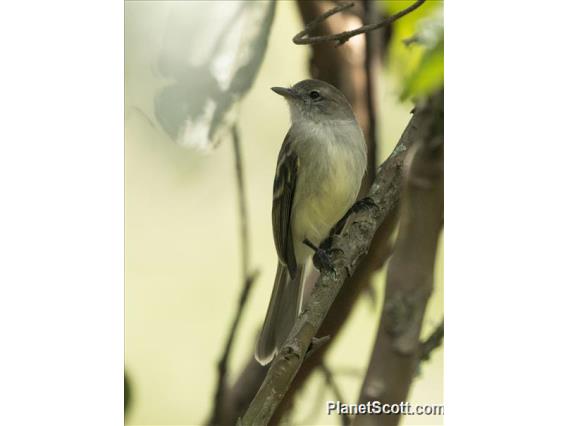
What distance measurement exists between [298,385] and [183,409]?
1.25ft

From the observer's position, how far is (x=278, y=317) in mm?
2850

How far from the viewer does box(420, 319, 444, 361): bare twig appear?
286 cm

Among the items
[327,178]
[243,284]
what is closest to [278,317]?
[243,284]

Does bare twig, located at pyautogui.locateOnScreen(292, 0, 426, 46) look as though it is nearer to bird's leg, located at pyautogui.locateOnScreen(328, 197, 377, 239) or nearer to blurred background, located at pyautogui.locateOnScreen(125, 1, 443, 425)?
blurred background, located at pyautogui.locateOnScreen(125, 1, 443, 425)

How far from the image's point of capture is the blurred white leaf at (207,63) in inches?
110

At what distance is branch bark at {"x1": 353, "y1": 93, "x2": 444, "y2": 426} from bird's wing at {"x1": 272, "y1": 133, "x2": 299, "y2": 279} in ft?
1.17

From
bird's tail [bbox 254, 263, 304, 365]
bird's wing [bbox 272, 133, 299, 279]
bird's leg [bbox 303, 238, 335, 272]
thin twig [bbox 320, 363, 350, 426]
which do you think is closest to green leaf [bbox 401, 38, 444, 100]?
bird's wing [bbox 272, 133, 299, 279]

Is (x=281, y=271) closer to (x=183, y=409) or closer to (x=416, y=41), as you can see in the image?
(x=183, y=409)

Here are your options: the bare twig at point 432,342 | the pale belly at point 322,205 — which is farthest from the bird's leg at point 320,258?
the bare twig at point 432,342

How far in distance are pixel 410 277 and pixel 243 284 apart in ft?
1.83

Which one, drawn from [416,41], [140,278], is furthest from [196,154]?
[416,41]

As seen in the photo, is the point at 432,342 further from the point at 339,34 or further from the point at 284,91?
the point at 339,34

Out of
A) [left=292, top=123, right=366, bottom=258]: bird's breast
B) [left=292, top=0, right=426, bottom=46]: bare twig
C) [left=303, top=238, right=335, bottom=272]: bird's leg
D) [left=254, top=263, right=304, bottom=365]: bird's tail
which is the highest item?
[left=292, top=0, right=426, bottom=46]: bare twig

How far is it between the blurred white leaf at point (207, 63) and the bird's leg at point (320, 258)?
19.3 inches
